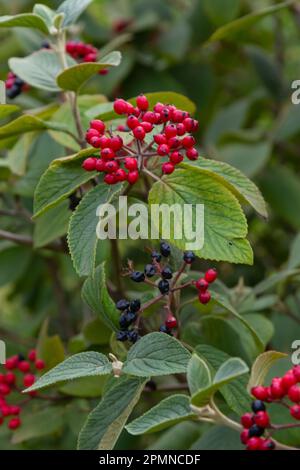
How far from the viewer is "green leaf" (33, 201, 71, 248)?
1.75m

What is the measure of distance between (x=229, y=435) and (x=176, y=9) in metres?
2.33

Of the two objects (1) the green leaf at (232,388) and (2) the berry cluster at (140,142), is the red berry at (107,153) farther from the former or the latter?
(1) the green leaf at (232,388)

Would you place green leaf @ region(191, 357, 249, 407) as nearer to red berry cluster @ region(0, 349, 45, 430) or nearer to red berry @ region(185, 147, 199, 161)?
red berry @ region(185, 147, 199, 161)

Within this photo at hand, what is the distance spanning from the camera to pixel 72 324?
117 inches

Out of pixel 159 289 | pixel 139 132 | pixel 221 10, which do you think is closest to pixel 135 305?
pixel 159 289

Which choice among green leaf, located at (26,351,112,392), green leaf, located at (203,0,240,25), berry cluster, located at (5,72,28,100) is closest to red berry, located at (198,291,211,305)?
green leaf, located at (26,351,112,392)

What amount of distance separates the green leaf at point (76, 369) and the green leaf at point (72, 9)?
692 millimetres

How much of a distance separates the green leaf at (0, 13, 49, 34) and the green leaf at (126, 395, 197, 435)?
0.76 m

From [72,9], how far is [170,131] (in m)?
0.45

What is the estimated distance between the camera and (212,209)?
136 centimetres

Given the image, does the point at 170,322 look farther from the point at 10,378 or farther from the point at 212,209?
the point at 10,378

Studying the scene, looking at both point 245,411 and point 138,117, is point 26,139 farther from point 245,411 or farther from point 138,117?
point 245,411

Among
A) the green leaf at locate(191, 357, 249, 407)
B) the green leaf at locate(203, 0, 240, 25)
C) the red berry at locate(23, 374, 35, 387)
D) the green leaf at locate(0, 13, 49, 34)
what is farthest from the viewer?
the green leaf at locate(203, 0, 240, 25)

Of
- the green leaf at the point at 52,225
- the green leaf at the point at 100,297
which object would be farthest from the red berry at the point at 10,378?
the green leaf at the point at 100,297
